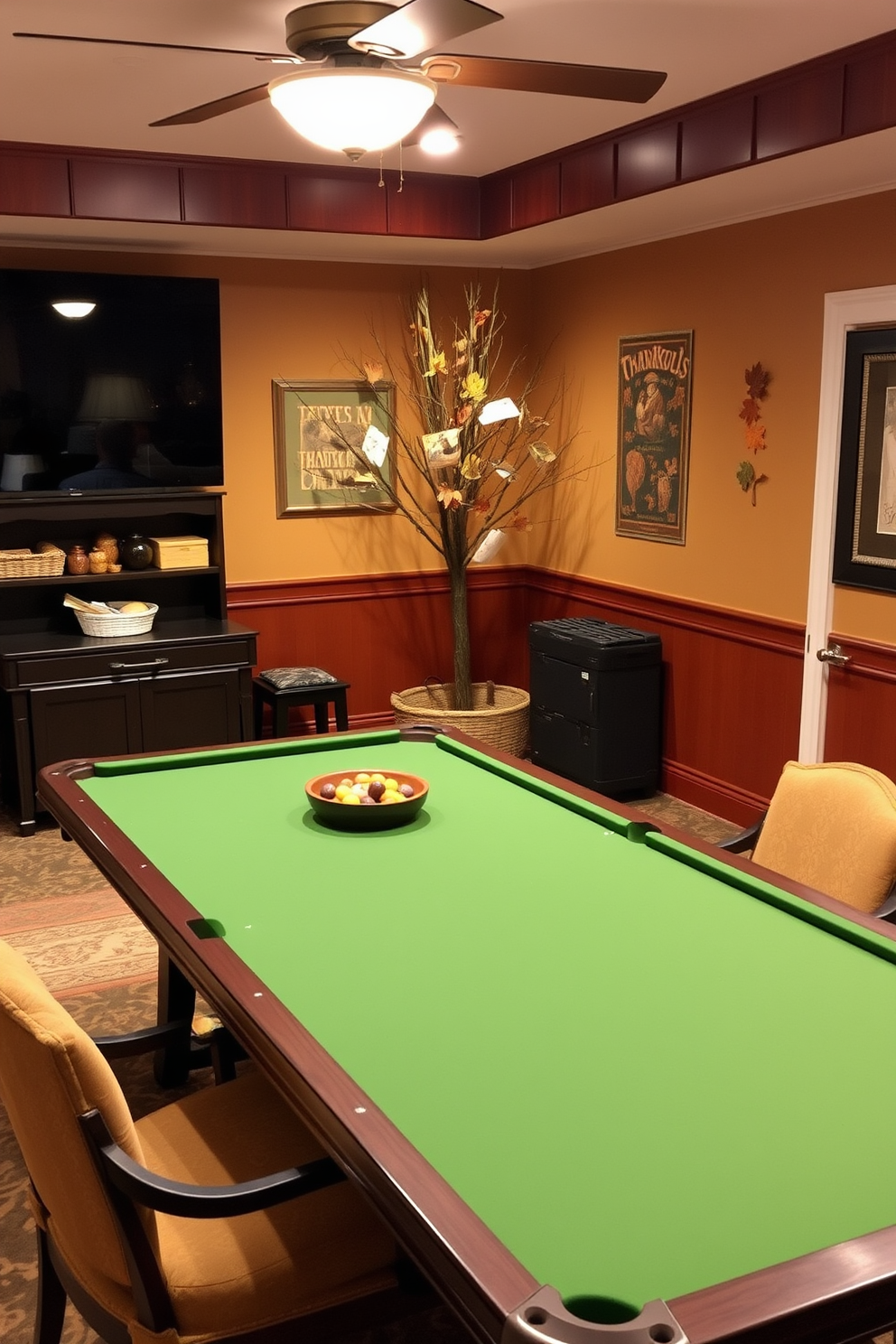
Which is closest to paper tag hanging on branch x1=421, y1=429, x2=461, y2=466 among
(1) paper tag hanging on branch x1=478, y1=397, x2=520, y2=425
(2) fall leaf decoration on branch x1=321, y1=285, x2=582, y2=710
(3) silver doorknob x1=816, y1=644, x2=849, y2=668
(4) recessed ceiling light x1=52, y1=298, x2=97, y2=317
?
(2) fall leaf decoration on branch x1=321, y1=285, x2=582, y2=710

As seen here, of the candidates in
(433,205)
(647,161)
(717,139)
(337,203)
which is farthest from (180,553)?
(717,139)

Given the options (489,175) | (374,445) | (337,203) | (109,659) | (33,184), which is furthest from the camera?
(374,445)

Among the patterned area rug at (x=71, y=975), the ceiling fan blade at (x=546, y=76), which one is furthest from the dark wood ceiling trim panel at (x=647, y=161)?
the patterned area rug at (x=71, y=975)

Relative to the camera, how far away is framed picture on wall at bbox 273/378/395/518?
5848 millimetres

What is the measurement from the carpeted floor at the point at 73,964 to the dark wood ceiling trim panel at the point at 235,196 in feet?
8.13

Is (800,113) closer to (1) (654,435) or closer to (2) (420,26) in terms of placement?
(2) (420,26)

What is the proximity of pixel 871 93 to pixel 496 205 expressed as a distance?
6.63 feet

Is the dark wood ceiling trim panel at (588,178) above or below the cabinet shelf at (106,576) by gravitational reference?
above

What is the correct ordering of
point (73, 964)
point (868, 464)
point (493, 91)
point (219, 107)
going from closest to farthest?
point (219, 107), point (493, 91), point (73, 964), point (868, 464)

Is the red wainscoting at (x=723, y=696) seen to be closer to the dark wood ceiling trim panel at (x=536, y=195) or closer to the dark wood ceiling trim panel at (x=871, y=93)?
the dark wood ceiling trim panel at (x=536, y=195)

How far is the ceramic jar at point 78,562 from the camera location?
528 cm

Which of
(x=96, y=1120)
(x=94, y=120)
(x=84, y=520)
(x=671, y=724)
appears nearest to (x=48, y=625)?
(x=84, y=520)

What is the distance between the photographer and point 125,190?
14.8 feet

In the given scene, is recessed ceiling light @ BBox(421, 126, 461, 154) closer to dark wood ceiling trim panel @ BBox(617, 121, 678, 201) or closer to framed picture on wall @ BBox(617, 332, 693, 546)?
dark wood ceiling trim panel @ BBox(617, 121, 678, 201)
